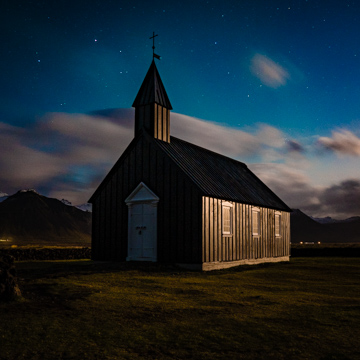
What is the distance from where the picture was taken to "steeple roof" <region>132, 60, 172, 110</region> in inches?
835

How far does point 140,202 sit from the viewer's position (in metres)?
20.2

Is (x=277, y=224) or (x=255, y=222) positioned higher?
(x=255, y=222)

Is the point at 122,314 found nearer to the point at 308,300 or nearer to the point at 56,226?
the point at 308,300

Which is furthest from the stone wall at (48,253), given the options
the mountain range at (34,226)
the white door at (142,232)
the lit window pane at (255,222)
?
the mountain range at (34,226)

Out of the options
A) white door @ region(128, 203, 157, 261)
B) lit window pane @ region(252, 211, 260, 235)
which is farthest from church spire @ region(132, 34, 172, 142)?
lit window pane @ region(252, 211, 260, 235)

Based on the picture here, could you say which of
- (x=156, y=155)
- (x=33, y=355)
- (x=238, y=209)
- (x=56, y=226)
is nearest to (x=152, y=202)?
(x=156, y=155)

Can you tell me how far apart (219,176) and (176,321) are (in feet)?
51.9

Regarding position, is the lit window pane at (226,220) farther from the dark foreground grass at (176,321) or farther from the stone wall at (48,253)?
the stone wall at (48,253)

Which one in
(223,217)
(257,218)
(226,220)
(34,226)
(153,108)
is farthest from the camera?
(34,226)

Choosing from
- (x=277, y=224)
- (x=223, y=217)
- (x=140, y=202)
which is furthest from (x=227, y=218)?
(x=277, y=224)

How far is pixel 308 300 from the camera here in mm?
10531

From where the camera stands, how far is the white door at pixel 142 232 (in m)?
19.6

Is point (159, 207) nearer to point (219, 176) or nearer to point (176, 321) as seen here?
point (219, 176)

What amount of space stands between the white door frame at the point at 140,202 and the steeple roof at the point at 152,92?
4.51m
